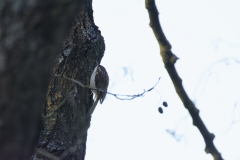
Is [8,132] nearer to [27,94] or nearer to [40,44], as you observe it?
[27,94]

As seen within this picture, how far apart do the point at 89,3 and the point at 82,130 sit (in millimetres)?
844

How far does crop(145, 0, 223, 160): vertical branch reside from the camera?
1.94 m

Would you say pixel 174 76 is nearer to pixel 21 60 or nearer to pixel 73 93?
pixel 21 60

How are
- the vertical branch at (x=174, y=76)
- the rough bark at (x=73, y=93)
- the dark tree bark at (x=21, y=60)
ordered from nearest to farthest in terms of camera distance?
the dark tree bark at (x=21, y=60)
the vertical branch at (x=174, y=76)
the rough bark at (x=73, y=93)

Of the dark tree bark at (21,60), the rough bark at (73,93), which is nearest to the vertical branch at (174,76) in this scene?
the dark tree bark at (21,60)

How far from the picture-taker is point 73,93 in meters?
3.52

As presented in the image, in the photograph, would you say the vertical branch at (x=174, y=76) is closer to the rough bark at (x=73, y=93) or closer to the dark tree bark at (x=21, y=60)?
the dark tree bark at (x=21, y=60)

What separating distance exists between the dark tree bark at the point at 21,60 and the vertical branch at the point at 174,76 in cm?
64

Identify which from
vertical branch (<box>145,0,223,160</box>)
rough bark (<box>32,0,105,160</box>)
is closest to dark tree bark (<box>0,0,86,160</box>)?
vertical branch (<box>145,0,223,160</box>)

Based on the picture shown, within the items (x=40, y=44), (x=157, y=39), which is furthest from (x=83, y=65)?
(x=40, y=44)

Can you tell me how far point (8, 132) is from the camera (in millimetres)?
1474

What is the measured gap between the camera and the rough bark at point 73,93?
133 inches

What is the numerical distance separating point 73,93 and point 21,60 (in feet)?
6.74

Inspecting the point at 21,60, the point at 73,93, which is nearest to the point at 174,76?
the point at 21,60
